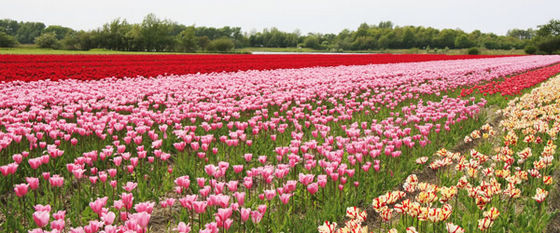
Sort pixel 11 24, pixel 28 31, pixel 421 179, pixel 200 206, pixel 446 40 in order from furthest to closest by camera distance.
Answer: pixel 11 24 < pixel 28 31 < pixel 446 40 < pixel 421 179 < pixel 200 206

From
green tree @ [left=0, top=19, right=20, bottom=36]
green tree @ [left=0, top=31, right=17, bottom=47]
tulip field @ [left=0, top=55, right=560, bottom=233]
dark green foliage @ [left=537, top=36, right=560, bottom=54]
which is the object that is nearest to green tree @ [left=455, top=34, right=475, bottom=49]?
dark green foliage @ [left=537, top=36, right=560, bottom=54]

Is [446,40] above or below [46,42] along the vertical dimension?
above

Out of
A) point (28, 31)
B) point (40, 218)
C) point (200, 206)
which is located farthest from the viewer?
point (28, 31)

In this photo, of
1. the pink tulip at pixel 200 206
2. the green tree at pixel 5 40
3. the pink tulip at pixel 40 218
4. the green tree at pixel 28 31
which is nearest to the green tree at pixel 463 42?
the green tree at pixel 5 40

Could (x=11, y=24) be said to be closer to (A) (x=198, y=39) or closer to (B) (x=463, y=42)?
(A) (x=198, y=39)

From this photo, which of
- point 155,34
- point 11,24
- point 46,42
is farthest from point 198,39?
point 11,24

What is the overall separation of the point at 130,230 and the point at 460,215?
3088 mm

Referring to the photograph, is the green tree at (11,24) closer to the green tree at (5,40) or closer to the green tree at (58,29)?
the green tree at (58,29)

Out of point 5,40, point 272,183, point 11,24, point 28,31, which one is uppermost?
point 11,24

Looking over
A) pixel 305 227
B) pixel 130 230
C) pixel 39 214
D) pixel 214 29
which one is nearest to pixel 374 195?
pixel 305 227

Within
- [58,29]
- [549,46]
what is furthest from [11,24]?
[549,46]

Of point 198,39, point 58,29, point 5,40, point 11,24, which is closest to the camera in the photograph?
point 5,40

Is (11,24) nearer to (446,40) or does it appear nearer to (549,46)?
(446,40)

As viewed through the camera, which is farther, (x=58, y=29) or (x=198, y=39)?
(x=58, y=29)
